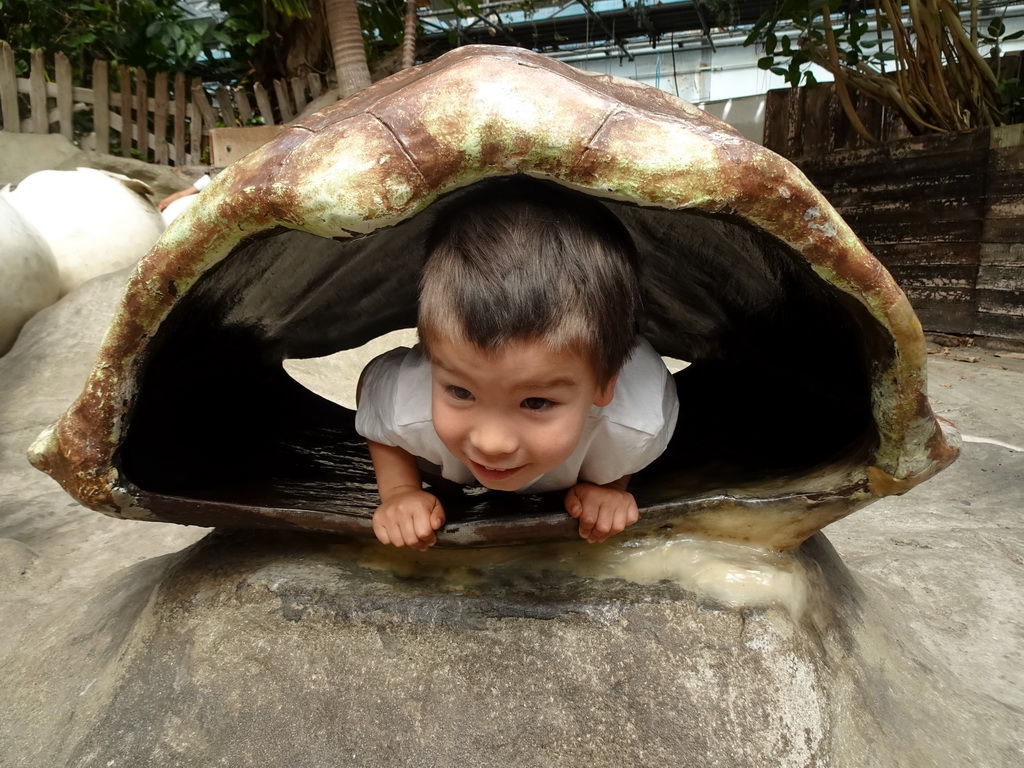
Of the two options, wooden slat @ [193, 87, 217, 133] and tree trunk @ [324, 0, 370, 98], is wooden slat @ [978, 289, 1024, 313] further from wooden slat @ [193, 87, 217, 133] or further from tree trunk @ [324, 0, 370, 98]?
wooden slat @ [193, 87, 217, 133]

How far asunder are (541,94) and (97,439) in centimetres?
68

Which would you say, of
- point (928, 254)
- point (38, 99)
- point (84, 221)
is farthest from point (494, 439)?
point (38, 99)

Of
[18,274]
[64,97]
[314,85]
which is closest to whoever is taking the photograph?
[18,274]

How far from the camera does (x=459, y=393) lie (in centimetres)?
96

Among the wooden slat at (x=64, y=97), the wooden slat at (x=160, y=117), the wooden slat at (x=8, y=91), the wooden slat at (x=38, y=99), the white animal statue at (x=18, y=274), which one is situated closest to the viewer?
the white animal statue at (x=18, y=274)

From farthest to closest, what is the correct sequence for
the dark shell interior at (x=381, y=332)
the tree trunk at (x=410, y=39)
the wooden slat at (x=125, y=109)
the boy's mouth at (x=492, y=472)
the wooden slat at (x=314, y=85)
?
the wooden slat at (x=314, y=85)
the wooden slat at (x=125, y=109)
the tree trunk at (x=410, y=39)
the dark shell interior at (x=381, y=332)
the boy's mouth at (x=492, y=472)

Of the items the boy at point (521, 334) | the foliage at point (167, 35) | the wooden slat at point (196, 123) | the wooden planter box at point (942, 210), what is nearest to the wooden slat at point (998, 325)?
the wooden planter box at point (942, 210)

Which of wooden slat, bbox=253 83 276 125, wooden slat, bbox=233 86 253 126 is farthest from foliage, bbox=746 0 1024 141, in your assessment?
wooden slat, bbox=233 86 253 126

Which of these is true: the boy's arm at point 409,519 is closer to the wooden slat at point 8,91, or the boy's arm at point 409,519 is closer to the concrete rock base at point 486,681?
the concrete rock base at point 486,681

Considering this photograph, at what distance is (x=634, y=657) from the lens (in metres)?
0.98

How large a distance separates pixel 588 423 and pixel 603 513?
0.18 metres

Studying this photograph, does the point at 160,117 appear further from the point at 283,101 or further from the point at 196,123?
the point at 283,101

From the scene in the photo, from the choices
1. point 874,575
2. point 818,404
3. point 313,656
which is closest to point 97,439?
point 313,656

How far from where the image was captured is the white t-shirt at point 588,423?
46.8 inches
